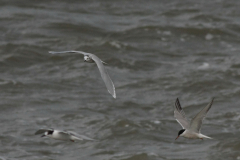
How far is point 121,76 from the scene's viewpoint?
1455 centimetres

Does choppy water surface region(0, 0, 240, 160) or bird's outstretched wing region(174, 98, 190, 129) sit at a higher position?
choppy water surface region(0, 0, 240, 160)

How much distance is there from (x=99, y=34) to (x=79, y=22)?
3.09ft

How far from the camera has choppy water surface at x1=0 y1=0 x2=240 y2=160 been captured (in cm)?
1128

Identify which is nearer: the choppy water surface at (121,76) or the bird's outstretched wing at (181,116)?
the bird's outstretched wing at (181,116)

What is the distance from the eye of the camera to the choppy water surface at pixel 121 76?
37.0 ft

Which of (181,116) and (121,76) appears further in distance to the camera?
(121,76)

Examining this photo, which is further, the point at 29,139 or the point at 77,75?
the point at 77,75

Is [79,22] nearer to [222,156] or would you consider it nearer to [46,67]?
[46,67]

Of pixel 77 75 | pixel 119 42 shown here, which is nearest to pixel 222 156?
pixel 77 75

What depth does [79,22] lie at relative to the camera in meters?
17.4

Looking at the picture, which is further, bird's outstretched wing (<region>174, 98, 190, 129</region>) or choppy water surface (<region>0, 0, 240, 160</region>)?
choppy water surface (<region>0, 0, 240, 160</region>)

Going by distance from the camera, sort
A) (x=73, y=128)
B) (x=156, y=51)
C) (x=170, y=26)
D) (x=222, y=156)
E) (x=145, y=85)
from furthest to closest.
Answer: (x=170, y=26) → (x=156, y=51) → (x=145, y=85) → (x=73, y=128) → (x=222, y=156)

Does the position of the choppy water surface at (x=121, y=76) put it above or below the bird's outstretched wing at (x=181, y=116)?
above

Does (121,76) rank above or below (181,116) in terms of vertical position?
above
